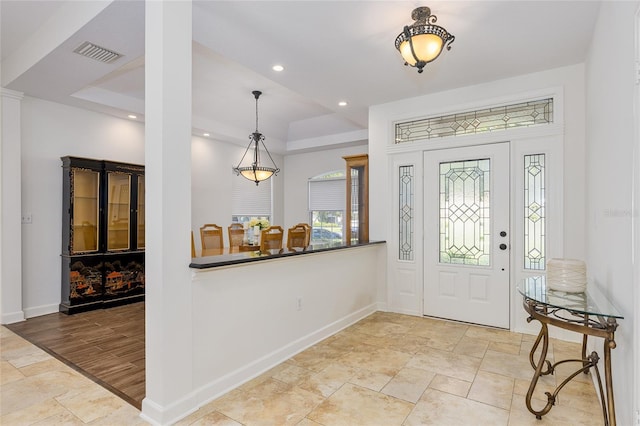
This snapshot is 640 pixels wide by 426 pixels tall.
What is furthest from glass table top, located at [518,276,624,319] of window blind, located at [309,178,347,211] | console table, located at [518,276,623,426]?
window blind, located at [309,178,347,211]

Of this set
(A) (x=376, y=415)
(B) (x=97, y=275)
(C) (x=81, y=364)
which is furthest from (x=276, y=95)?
(A) (x=376, y=415)

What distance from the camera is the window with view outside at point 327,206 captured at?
711 cm

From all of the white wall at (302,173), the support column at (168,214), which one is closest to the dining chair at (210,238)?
the white wall at (302,173)

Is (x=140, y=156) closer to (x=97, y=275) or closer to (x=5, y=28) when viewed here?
(x=97, y=275)

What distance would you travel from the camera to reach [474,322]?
4098 millimetres

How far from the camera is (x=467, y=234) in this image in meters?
4.16

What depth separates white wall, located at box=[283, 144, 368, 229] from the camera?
23.5ft

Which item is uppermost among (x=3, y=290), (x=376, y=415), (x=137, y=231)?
(x=137, y=231)

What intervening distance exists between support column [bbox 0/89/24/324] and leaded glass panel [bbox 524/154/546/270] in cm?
597

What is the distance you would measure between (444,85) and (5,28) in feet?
15.1

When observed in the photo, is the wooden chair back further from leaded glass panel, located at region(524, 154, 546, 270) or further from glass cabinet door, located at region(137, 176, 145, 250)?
leaded glass panel, located at region(524, 154, 546, 270)

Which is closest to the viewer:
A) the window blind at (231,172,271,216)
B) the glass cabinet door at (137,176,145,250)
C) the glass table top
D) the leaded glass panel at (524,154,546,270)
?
the glass table top

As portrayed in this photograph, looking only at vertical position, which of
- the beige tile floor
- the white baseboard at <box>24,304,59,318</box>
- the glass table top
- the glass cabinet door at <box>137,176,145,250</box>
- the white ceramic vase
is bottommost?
the beige tile floor

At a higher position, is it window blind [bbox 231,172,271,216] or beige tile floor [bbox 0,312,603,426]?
window blind [bbox 231,172,271,216]
